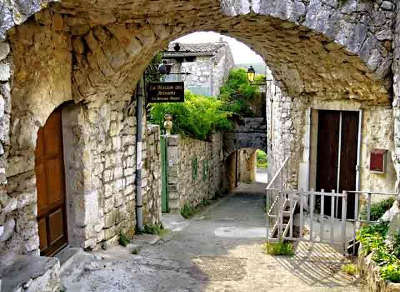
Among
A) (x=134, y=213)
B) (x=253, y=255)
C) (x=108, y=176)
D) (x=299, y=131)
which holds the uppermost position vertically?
(x=299, y=131)

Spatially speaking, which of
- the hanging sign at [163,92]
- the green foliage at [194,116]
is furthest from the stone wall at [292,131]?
the green foliage at [194,116]

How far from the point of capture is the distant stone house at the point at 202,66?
16870 mm

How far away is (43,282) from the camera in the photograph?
369cm

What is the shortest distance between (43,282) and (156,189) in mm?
4242

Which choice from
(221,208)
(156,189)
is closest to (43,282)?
(156,189)

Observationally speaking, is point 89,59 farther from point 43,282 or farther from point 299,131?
point 299,131

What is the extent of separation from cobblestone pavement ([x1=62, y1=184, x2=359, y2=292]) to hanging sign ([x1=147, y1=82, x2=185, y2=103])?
91.0 inches

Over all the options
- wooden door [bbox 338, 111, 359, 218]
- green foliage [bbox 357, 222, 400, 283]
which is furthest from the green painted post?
green foliage [bbox 357, 222, 400, 283]

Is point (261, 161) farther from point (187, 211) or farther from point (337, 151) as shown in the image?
point (337, 151)

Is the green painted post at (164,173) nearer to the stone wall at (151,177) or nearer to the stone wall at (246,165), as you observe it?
the stone wall at (151,177)

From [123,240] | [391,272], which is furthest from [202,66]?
[391,272]

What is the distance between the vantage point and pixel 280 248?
6.26m

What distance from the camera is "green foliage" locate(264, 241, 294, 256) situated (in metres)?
6.24

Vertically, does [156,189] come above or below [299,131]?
below
